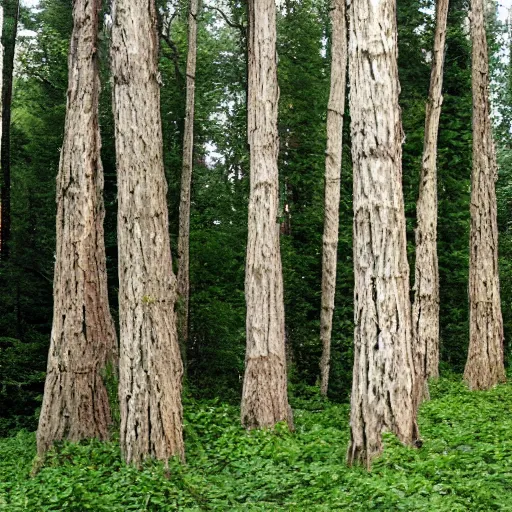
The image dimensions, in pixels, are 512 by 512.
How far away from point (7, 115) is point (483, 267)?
13.5m

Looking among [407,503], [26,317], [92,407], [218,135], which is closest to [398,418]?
[407,503]

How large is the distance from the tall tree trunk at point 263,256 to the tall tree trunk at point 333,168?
4354mm

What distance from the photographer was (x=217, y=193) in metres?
20.9

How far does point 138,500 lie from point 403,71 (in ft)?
55.7

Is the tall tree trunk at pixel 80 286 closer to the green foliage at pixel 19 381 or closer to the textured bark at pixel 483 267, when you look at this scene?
the green foliage at pixel 19 381

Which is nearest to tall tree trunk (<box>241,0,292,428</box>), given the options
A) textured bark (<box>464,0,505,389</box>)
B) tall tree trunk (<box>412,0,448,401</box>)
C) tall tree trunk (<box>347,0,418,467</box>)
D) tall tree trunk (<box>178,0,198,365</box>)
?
tall tree trunk (<box>347,0,418,467</box>)

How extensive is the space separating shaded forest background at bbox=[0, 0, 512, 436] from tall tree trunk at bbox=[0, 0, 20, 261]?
32 cm

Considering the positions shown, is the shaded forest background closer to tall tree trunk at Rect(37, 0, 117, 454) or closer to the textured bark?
the textured bark

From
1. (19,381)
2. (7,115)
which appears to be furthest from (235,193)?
(19,381)

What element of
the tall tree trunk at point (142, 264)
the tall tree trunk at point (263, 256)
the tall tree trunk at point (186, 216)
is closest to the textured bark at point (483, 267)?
the tall tree trunk at point (263, 256)

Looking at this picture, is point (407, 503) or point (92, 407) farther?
point (92, 407)

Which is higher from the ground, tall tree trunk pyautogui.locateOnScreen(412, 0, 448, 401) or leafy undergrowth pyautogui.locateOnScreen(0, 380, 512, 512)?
tall tree trunk pyautogui.locateOnScreen(412, 0, 448, 401)

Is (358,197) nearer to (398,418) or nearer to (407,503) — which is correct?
(398,418)

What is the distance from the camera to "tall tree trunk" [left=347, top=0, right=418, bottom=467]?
Result: 7605 millimetres
